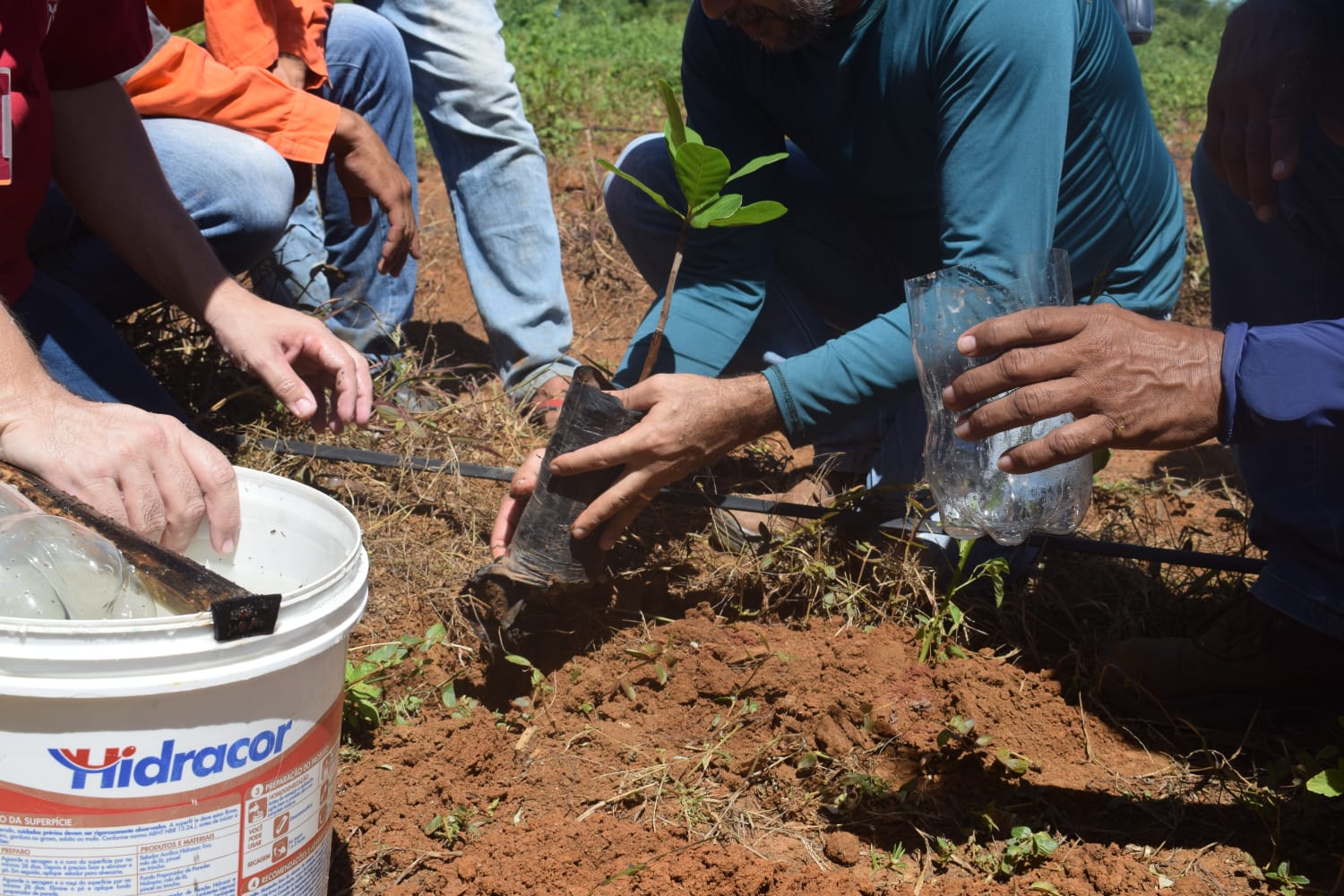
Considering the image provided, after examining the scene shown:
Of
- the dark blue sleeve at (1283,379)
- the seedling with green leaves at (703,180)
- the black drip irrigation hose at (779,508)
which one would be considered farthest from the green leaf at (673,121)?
the dark blue sleeve at (1283,379)

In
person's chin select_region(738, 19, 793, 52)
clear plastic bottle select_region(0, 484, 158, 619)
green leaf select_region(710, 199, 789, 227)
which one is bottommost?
clear plastic bottle select_region(0, 484, 158, 619)

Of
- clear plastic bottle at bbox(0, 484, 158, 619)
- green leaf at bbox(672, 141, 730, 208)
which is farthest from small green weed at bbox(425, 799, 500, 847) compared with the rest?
green leaf at bbox(672, 141, 730, 208)

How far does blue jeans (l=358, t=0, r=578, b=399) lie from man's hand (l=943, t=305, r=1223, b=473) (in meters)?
1.65

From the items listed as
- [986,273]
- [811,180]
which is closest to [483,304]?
[811,180]

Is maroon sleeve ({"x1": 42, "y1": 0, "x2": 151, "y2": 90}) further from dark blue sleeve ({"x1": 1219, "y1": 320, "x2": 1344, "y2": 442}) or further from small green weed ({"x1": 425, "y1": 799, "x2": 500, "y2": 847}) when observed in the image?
dark blue sleeve ({"x1": 1219, "y1": 320, "x2": 1344, "y2": 442})

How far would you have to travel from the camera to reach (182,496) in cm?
123

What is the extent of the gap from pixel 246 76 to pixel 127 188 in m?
0.64

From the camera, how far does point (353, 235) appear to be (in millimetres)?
2967

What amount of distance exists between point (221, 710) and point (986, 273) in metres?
1.28

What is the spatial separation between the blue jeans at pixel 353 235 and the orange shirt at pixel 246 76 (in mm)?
165

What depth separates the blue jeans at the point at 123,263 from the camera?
193 cm

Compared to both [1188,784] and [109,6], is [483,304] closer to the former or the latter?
[109,6]

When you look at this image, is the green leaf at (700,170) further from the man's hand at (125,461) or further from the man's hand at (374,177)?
the man's hand at (374,177)

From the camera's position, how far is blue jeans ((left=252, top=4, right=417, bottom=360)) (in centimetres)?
280
